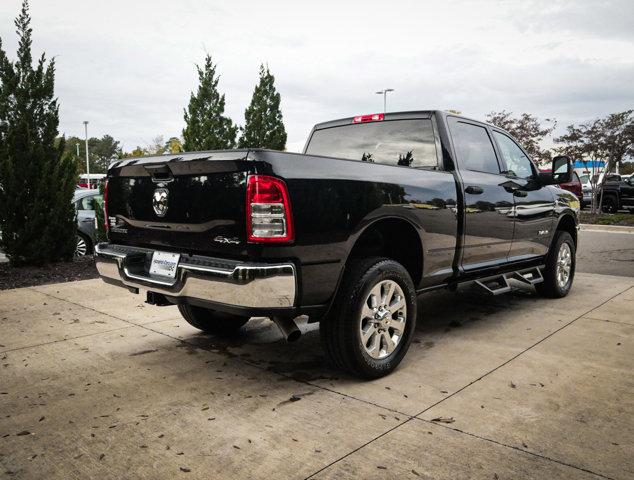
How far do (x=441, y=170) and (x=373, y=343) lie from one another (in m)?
1.61

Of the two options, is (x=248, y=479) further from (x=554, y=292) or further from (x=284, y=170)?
(x=554, y=292)

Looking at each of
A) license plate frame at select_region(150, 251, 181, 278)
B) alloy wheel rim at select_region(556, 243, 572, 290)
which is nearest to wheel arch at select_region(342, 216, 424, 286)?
license plate frame at select_region(150, 251, 181, 278)

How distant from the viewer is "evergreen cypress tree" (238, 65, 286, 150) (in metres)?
20.6

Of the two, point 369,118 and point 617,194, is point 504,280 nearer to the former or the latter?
point 369,118

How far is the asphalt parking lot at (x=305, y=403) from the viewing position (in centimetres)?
246

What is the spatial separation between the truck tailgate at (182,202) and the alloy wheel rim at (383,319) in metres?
1.00

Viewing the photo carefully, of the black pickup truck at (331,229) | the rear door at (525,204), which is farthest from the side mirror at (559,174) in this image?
the black pickup truck at (331,229)

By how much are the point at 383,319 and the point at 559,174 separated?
3.21m

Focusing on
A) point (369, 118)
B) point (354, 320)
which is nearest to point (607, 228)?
point (369, 118)

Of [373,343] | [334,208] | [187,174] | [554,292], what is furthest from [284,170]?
[554,292]

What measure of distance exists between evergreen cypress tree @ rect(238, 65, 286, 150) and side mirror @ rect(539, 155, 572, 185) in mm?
15625

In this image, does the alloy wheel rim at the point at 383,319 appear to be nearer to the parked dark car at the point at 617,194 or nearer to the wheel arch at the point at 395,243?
the wheel arch at the point at 395,243

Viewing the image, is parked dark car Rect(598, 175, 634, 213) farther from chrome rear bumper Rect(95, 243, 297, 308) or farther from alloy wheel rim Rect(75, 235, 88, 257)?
chrome rear bumper Rect(95, 243, 297, 308)

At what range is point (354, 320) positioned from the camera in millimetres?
3281
